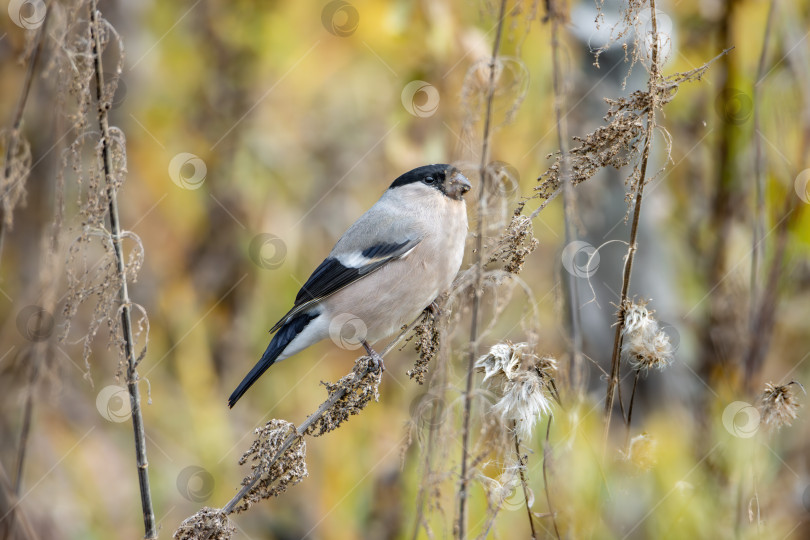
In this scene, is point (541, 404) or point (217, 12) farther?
point (217, 12)

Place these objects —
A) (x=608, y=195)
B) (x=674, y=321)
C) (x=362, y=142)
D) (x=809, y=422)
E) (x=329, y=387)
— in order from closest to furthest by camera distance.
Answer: (x=329, y=387) → (x=809, y=422) → (x=674, y=321) → (x=608, y=195) → (x=362, y=142)

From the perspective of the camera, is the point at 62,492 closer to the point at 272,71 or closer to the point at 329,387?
the point at 329,387

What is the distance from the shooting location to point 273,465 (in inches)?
73.1

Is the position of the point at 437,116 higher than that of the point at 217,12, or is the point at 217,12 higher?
the point at 437,116

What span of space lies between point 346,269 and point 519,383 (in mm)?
1756

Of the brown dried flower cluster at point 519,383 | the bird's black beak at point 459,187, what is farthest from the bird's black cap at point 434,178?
the brown dried flower cluster at point 519,383

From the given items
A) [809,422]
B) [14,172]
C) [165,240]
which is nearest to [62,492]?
[165,240]

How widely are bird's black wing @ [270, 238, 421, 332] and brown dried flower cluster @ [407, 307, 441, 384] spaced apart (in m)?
0.72

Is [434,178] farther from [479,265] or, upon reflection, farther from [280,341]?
[479,265]

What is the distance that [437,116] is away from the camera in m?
4.52

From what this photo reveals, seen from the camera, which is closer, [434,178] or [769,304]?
[769,304]

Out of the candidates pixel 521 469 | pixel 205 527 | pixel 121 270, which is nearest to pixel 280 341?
pixel 205 527

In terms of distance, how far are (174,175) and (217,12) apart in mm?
1565

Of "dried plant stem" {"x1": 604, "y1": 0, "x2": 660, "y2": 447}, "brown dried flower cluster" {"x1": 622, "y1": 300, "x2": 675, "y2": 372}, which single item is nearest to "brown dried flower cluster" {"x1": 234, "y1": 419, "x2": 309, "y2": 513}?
"dried plant stem" {"x1": 604, "y1": 0, "x2": 660, "y2": 447}
